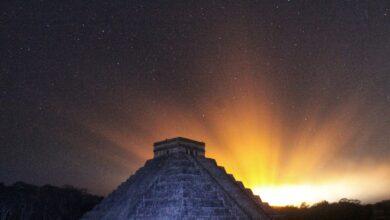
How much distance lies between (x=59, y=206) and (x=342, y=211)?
80.9 ft

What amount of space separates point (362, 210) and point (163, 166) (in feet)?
69.5

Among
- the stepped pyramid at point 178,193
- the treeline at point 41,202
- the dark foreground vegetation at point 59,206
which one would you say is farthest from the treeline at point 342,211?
the treeline at point 41,202

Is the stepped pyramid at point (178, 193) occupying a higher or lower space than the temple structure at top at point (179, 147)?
lower

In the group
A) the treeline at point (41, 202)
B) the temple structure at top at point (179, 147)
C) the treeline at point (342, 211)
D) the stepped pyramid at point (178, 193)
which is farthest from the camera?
the treeline at point (342, 211)

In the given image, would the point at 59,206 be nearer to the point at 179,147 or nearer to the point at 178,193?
the point at 179,147

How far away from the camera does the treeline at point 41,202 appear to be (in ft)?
69.4

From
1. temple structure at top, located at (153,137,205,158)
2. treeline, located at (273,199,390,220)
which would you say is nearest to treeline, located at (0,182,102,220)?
temple structure at top, located at (153,137,205,158)

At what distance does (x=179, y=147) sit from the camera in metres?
20.8

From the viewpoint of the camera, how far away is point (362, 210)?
31.4m

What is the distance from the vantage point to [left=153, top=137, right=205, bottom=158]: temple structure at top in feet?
68.5

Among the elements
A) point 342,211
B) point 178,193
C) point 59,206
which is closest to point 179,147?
point 178,193

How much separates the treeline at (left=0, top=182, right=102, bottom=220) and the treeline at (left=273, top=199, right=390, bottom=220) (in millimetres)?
15839

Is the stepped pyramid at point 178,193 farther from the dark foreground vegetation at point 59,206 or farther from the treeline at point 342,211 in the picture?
the treeline at point 342,211

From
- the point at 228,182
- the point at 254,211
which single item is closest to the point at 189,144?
the point at 228,182
